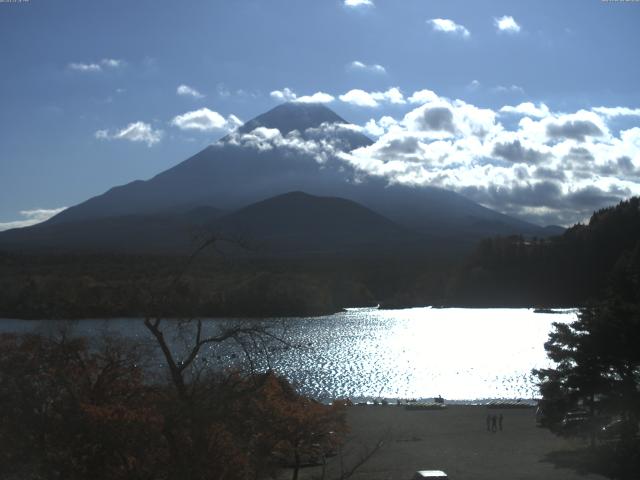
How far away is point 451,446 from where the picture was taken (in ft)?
59.9

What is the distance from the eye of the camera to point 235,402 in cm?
612

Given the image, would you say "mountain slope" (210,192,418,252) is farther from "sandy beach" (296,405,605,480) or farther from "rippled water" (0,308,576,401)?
"sandy beach" (296,405,605,480)

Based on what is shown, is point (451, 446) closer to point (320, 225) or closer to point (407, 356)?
point (407, 356)

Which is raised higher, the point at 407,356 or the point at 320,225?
the point at 320,225

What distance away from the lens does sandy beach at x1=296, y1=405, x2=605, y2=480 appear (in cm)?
1461

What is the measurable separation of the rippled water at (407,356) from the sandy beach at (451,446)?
10.4 feet

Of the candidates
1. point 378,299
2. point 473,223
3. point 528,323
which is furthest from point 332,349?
point 473,223

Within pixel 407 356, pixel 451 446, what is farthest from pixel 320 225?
pixel 451 446

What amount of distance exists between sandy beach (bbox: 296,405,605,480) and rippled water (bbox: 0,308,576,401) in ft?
10.4

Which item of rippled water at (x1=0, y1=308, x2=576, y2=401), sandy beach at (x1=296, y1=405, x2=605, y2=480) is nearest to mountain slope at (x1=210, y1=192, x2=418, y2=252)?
rippled water at (x1=0, y1=308, x2=576, y2=401)

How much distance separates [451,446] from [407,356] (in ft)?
84.2

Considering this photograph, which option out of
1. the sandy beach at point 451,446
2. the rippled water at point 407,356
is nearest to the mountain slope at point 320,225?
the rippled water at point 407,356

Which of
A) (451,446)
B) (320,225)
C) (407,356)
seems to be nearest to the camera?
(451,446)

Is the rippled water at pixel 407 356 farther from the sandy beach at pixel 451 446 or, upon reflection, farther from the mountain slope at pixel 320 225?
the mountain slope at pixel 320 225
